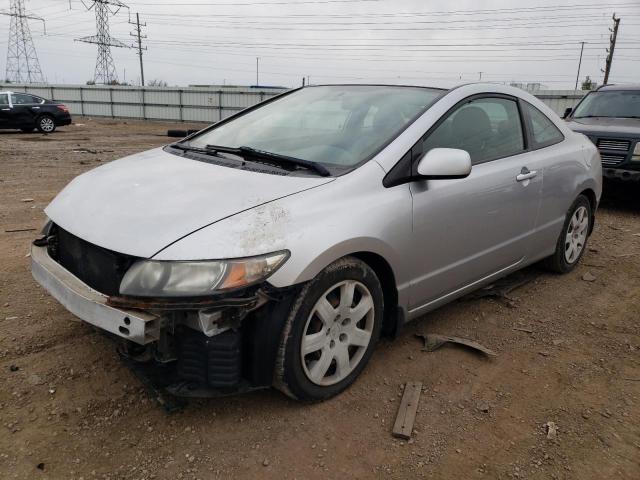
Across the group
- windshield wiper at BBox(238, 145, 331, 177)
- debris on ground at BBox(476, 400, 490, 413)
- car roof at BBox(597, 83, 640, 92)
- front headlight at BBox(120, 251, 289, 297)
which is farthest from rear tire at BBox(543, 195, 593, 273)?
car roof at BBox(597, 83, 640, 92)

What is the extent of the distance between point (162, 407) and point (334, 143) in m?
1.65

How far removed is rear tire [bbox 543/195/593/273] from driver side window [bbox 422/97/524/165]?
1051 millimetres

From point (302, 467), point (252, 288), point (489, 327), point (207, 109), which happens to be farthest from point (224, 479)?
point (207, 109)

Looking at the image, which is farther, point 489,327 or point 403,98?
point 489,327

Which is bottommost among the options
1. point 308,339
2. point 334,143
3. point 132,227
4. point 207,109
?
point 207,109

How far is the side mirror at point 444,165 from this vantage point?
266cm

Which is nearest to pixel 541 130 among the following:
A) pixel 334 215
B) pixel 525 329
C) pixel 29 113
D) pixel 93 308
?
pixel 525 329

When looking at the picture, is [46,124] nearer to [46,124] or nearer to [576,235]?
[46,124]

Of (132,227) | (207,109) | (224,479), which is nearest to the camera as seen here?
(224,479)

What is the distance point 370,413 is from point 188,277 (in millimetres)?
1143

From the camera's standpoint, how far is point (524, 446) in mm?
2328

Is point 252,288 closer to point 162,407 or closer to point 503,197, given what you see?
point 162,407

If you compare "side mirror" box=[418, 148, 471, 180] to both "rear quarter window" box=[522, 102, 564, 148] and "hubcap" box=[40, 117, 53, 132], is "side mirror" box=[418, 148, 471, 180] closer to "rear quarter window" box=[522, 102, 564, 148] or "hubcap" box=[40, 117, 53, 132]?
"rear quarter window" box=[522, 102, 564, 148]

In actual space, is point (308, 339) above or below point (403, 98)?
below
